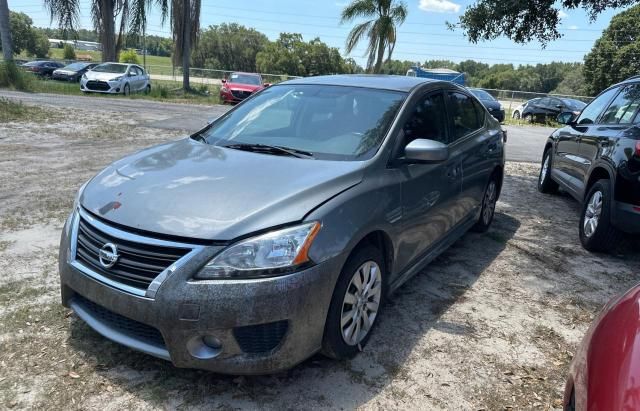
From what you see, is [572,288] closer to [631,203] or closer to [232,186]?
[631,203]

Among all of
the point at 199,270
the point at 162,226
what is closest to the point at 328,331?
the point at 199,270

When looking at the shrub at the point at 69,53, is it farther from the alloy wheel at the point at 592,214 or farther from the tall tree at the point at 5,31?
the alloy wheel at the point at 592,214

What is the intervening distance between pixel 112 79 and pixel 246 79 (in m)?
5.53

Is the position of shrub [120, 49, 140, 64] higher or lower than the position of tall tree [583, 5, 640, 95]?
lower

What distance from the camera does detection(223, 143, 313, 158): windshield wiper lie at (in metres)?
3.28


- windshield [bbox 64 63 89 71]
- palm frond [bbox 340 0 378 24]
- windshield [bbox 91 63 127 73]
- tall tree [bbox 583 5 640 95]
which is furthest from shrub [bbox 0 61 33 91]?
tall tree [bbox 583 5 640 95]

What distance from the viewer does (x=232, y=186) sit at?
9.05ft

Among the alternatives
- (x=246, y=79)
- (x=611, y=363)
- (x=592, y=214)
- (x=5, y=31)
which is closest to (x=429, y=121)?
(x=592, y=214)

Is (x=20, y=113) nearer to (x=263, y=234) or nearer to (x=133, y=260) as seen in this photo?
(x=133, y=260)

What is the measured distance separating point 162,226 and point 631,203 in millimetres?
4003

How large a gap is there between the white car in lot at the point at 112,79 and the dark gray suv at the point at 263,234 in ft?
60.8

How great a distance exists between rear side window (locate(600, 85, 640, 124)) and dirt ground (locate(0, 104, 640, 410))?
134cm

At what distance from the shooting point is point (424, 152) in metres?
3.23

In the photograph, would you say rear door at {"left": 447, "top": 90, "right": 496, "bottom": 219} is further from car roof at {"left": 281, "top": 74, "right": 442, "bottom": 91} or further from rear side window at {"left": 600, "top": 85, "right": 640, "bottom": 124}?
rear side window at {"left": 600, "top": 85, "right": 640, "bottom": 124}
